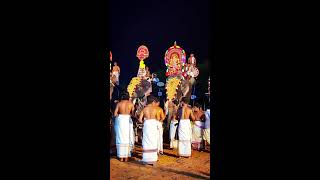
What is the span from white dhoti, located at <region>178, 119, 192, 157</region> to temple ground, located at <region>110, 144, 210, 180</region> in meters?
0.20

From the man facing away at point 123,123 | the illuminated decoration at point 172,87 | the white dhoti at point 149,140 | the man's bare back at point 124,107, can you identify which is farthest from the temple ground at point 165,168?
the illuminated decoration at point 172,87

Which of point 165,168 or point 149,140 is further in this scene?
point 149,140

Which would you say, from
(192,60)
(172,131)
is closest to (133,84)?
(192,60)

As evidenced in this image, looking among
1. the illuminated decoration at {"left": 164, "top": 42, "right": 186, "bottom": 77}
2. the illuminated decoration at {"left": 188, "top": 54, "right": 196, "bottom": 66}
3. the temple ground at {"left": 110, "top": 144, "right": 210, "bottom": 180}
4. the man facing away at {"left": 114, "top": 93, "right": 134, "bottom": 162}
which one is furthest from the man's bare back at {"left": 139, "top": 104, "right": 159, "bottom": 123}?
the illuminated decoration at {"left": 188, "top": 54, "right": 196, "bottom": 66}

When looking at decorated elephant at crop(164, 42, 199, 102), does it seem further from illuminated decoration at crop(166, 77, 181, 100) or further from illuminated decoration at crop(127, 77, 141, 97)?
illuminated decoration at crop(127, 77, 141, 97)

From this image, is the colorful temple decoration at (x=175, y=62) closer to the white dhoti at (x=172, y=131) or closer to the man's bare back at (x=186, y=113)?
the white dhoti at (x=172, y=131)

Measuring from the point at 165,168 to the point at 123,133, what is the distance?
1.21 metres

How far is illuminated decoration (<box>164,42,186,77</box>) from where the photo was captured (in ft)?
37.8

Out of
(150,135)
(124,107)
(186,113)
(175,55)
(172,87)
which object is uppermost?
(175,55)

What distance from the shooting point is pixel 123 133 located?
6598mm

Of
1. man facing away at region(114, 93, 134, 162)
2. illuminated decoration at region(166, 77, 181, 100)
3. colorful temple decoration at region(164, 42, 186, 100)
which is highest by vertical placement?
colorful temple decoration at region(164, 42, 186, 100)

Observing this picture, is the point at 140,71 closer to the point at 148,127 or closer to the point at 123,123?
the point at 123,123

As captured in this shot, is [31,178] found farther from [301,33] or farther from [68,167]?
[301,33]

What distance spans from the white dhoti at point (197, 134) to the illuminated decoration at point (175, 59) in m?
3.53
